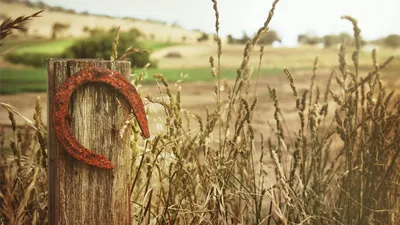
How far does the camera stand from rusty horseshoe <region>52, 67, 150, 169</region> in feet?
5.82

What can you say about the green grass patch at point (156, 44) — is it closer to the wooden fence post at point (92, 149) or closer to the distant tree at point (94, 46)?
the distant tree at point (94, 46)

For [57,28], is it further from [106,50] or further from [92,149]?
[92,149]

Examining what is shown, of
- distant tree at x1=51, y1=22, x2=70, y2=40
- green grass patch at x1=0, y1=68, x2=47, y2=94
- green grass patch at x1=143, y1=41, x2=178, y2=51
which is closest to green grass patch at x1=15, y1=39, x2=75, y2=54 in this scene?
distant tree at x1=51, y1=22, x2=70, y2=40

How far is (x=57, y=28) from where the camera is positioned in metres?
7.12

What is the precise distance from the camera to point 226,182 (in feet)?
7.34

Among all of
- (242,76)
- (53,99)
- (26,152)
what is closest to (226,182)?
(242,76)

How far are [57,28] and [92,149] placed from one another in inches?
225

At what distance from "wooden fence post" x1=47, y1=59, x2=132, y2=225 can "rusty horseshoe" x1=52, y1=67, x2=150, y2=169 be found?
0.07 ft

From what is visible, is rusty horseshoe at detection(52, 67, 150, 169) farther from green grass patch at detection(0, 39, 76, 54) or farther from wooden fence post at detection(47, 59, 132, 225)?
green grass patch at detection(0, 39, 76, 54)

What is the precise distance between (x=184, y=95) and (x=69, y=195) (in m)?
7.06

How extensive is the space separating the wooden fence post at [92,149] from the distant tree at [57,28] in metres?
5.52

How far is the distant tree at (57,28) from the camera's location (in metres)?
7.04

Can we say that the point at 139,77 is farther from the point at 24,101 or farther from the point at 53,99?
the point at 24,101

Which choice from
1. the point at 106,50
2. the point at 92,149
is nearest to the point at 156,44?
the point at 106,50
